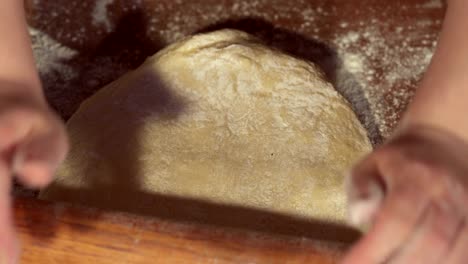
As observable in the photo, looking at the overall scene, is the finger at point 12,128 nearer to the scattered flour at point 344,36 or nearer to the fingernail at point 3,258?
the fingernail at point 3,258

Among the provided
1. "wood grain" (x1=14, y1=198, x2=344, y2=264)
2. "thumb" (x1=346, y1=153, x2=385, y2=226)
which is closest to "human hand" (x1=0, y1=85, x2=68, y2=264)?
"wood grain" (x1=14, y1=198, x2=344, y2=264)

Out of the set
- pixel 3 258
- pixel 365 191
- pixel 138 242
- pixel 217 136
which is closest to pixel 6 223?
pixel 3 258

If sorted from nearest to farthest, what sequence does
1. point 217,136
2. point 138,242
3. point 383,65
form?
point 138,242
point 217,136
point 383,65

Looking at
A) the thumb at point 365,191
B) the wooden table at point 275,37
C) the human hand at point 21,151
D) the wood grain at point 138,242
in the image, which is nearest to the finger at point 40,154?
the human hand at point 21,151

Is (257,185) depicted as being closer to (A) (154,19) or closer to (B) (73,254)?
(B) (73,254)

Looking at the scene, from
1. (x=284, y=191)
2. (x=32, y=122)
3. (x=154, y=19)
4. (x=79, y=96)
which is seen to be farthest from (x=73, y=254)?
(x=154, y=19)

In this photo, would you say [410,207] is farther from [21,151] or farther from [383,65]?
[383,65]

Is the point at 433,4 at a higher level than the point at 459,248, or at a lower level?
lower
